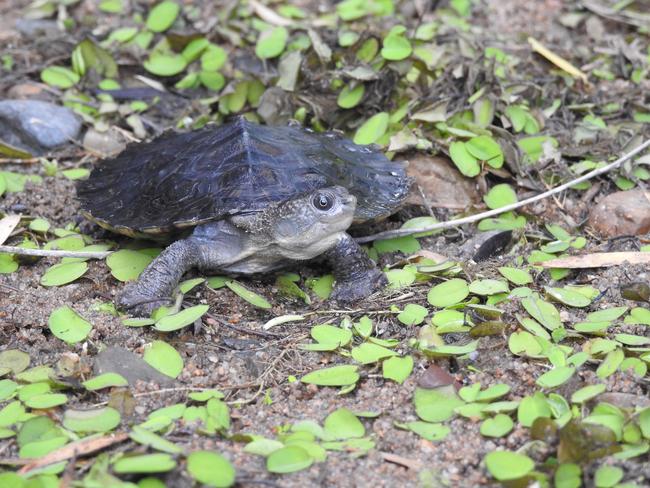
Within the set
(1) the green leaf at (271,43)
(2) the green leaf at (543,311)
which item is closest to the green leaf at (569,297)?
(2) the green leaf at (543,311)

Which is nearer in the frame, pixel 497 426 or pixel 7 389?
pixel 497 426

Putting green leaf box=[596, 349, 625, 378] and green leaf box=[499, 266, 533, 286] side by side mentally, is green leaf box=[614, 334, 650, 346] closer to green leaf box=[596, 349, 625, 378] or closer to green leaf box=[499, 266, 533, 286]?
green leaf box=[596, 349, 625, 378]

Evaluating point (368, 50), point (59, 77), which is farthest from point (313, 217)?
point (59, 77)

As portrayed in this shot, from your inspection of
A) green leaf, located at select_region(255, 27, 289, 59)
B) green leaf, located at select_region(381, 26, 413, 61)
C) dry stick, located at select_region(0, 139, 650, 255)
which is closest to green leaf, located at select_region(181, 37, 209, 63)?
green leaf, located at select_region(255, 27, 289, 59)

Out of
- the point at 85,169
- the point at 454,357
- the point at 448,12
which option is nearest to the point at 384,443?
the point at 454,357

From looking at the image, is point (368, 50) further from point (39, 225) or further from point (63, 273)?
point (63, 273)

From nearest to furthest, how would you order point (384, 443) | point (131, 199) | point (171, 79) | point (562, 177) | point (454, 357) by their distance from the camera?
point (384, 443) → point (454, 357) → point (131, 199) → point (562, 177) → point (171, 79)

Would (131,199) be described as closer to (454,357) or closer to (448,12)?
(454,357)
